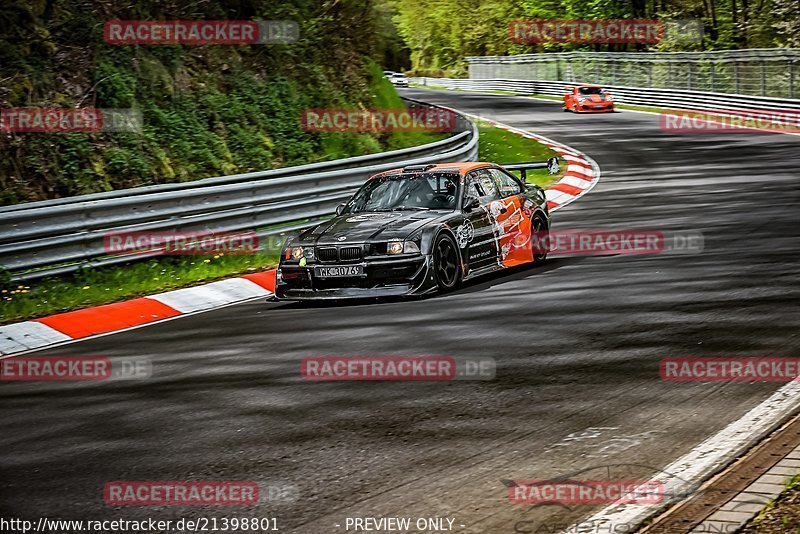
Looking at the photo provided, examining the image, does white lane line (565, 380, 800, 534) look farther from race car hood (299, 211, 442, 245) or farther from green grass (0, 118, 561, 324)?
green grass (0, 118, 561, 324)

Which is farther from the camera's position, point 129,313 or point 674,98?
point 674,98

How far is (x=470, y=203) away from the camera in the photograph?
Result: 12258 millimetres

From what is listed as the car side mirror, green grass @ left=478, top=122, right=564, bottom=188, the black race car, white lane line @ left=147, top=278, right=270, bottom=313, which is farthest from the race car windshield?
green grass @ left=478, top=122, right=564, bottom=188

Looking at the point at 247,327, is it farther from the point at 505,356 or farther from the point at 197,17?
the point at 197,17

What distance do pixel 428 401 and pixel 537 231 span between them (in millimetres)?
→ 6927

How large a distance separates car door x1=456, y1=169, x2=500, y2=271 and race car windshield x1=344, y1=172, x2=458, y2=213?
218mm

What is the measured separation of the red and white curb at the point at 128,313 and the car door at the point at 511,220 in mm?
2834

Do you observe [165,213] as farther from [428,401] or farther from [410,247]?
[428,401]

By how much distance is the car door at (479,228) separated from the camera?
11914 mm
